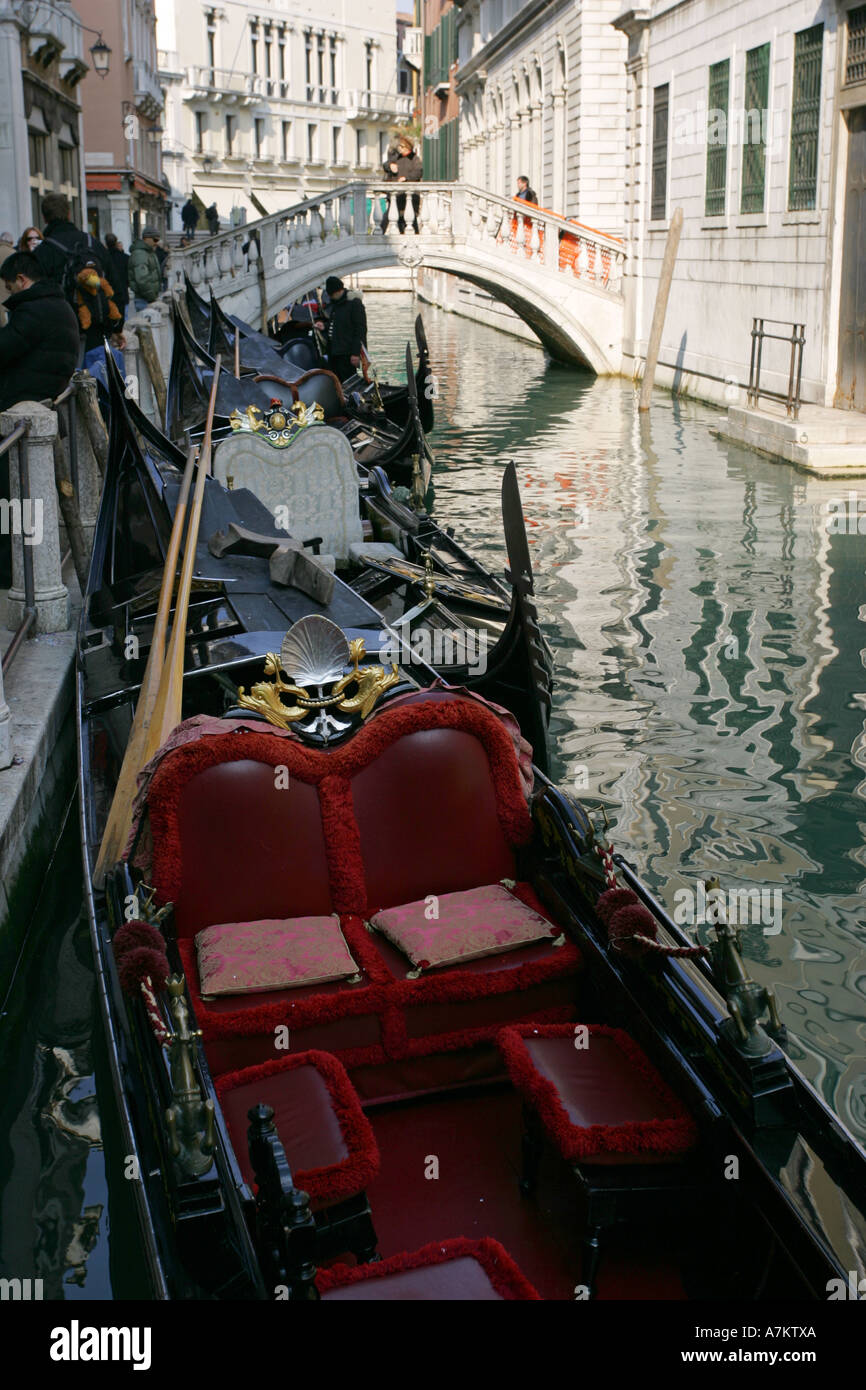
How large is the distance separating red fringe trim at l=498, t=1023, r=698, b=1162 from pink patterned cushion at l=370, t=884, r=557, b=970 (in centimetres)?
22

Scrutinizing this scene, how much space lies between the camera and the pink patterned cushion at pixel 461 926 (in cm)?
213

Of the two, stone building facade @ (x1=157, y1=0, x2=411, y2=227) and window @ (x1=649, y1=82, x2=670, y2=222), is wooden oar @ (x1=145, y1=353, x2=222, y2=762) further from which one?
stone building facade @ (x1=157, y1=0, x2=411, y2=227)

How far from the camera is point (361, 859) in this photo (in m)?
2.31

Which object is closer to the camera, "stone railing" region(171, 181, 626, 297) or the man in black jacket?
the man in black jacket

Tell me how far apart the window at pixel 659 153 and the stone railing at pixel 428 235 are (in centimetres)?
81

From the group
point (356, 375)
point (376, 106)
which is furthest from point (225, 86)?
point (356, 375)

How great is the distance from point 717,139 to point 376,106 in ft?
94.2

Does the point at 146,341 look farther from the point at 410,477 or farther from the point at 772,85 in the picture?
the point at 772,85

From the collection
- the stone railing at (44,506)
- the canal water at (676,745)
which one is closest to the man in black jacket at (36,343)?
the stone railing at (44,506)

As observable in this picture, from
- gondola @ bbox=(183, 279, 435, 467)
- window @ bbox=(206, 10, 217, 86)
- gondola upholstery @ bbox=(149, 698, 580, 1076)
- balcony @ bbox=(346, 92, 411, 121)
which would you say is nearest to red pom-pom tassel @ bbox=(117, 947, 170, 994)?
gondola upholstery @ bbox=(149, 698, 580, 1076)

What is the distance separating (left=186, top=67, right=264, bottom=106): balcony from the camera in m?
30.9

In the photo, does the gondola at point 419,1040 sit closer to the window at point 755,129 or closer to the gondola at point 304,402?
the gondola at point 304,402

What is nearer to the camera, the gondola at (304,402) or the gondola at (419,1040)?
the gondola at (419,1040)

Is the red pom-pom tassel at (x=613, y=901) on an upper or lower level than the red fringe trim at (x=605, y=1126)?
upper
